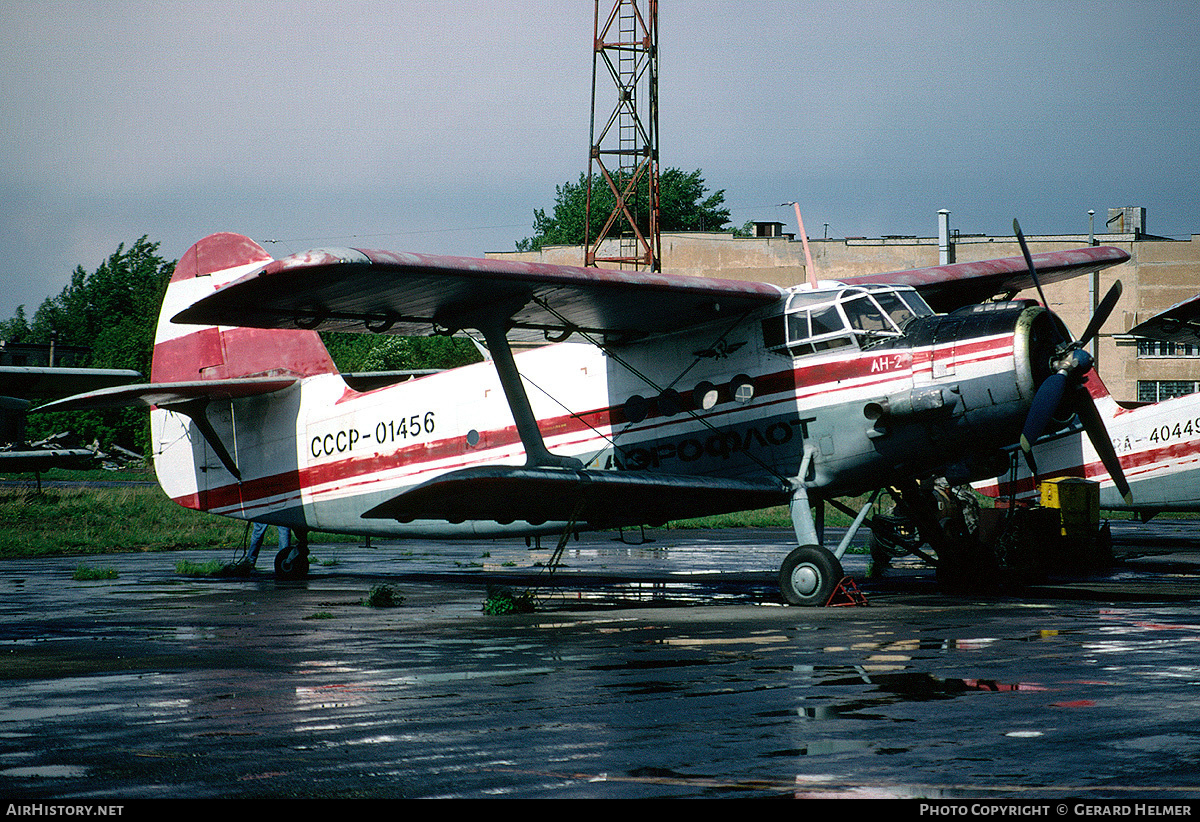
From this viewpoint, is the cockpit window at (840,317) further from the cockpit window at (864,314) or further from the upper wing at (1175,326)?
the upper wing at (1175,326)

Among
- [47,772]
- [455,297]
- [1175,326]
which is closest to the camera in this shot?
[47,772]

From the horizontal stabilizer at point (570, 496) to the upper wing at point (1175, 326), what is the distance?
10748 mm

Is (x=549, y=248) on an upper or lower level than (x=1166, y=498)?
upper

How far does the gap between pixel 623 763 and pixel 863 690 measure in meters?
2.61

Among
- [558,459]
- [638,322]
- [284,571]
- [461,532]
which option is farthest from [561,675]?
[284,571]

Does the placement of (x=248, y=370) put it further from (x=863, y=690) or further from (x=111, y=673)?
(x=863, y=690)

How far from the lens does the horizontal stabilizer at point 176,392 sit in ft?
52.4

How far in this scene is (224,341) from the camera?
19.8 m

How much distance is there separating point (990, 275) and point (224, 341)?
40.1ft

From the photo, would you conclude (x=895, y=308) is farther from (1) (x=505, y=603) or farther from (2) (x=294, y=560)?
(2) (x=294, y=560)

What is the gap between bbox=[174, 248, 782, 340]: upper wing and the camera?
12062 mm

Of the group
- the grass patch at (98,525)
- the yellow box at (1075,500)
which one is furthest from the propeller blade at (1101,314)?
the grass patch at (98,525)

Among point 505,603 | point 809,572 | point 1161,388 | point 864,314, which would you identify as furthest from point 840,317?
point 1161,388

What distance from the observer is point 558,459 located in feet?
48.2
